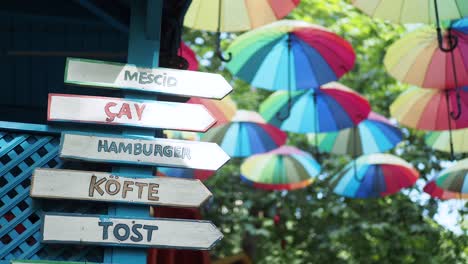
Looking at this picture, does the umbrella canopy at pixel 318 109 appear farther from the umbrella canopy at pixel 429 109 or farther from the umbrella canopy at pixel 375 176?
the umbrella canopy at pixel 375 176

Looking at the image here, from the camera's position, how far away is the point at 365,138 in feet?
31.4

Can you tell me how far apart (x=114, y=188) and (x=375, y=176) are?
21.4ft

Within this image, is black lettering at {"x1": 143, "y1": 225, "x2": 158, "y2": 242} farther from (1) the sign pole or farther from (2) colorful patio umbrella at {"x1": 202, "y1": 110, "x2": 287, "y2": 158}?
(2) colorful patio umbrella at {"x1": 202, "y1": 110, "x2": 287, "y2": 158}

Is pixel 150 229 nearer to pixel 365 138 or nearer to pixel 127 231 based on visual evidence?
pixel 127 231

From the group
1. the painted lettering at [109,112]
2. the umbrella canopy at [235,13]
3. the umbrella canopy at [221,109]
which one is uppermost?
the umbrella canopy at [235,13]

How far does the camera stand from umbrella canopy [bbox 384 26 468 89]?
7230 millimetres

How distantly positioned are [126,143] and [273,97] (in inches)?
210

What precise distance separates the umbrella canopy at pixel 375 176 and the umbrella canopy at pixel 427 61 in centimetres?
196

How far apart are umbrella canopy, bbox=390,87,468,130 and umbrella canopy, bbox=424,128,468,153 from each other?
2.68 feet

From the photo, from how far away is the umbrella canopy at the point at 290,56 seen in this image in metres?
7.14

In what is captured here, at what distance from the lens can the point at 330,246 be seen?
460 inches

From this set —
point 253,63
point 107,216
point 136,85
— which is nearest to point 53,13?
point 136,85

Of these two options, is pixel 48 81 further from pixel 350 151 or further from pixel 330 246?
pixel 330 246

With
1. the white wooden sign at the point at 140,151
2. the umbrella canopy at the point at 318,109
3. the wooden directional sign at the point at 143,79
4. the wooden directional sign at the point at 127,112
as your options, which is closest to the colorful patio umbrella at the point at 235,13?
the umbrella canopy at the point at 318,109
